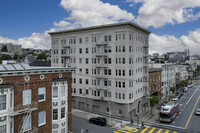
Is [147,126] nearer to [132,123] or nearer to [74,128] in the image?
[132,123]

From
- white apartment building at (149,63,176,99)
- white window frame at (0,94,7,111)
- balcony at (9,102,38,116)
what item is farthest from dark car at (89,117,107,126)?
white apartment building at (149,63,176,99)

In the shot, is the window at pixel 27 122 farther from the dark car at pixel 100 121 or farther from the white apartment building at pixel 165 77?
→ the white apartment building at pixel 165 77

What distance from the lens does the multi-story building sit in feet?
55.0

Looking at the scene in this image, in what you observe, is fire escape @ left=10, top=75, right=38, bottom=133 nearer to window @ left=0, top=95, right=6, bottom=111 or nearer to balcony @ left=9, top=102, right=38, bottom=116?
balcony @ left=9, top=102, right=38, bottom=116

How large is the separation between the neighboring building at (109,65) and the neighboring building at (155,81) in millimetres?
5284

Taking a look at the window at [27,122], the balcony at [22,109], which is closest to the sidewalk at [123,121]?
the window at [27,122]

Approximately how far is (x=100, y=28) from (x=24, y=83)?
27992 millimetres

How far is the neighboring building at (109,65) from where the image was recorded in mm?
38625

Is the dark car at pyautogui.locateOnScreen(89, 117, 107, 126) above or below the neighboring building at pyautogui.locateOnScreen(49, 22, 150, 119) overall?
below

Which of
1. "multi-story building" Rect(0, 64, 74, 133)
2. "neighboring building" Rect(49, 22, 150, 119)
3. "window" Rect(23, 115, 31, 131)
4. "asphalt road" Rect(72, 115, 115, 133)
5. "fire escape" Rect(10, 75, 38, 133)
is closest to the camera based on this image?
"multi-story building" Rect(0, 64, 74, 133)

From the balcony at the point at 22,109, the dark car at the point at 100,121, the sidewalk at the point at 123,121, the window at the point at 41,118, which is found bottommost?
the sidewalk at the point at 123,121

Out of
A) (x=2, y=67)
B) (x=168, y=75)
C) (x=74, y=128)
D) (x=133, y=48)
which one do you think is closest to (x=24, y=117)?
(x=2, y=67)

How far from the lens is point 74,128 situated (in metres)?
32.3

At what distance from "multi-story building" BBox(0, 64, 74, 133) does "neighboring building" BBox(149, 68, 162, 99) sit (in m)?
35.9
